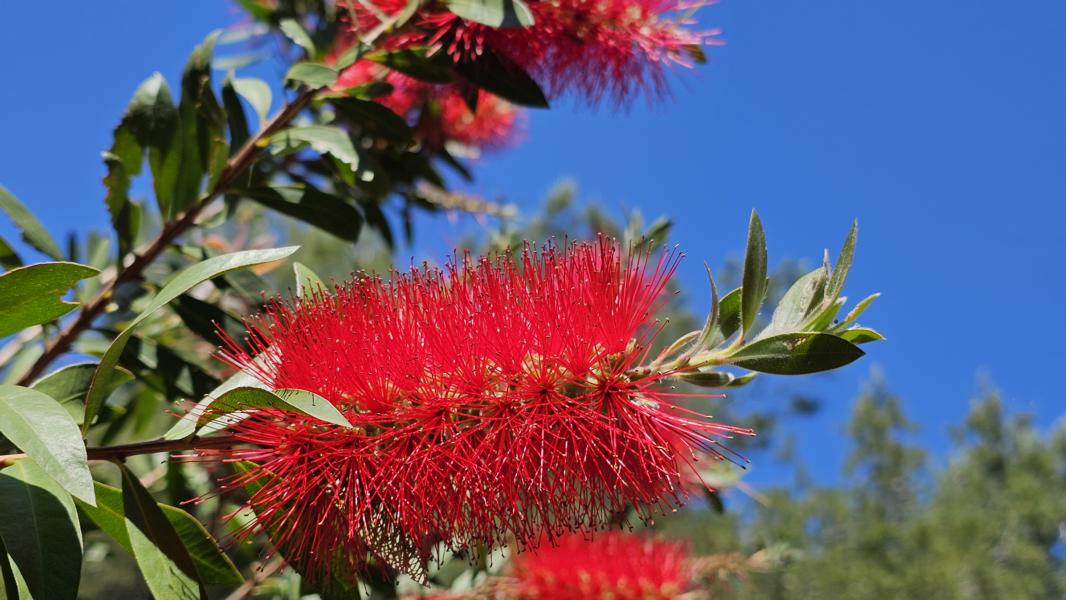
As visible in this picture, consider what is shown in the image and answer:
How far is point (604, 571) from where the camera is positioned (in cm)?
256

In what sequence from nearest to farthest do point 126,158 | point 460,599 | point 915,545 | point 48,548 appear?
point 48,548, point 126,158, point 460,599, point 915,545

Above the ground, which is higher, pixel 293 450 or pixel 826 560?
pixel 293 450

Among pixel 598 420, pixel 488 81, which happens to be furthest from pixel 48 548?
pixel 488 81

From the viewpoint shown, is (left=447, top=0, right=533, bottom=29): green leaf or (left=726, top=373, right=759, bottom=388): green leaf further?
(left=447, top=0, right=533, bottom=29): green leaf

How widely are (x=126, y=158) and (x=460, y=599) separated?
1370 millimetres

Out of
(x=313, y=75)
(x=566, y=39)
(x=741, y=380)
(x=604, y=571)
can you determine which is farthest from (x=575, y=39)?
(x=604, y=571)

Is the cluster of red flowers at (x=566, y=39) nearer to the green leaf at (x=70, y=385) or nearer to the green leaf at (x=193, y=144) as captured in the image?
the green leaf at (x=193, y=144)

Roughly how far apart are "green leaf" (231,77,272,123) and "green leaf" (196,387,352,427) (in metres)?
1.02

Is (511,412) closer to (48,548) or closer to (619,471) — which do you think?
(619,471)

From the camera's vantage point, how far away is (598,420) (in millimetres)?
1122

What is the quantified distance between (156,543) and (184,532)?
0.09 m

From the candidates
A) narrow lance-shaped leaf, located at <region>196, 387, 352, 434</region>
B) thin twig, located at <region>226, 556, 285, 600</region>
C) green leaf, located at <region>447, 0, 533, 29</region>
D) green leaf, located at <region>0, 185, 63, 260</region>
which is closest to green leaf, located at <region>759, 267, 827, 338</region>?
narrow lance-shaped leaf, located at <region>196, 387, 352, 434</region>

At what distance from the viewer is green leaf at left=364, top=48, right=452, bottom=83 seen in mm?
1845

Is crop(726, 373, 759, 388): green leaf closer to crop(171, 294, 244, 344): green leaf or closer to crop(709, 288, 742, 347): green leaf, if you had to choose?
crop(709, 288, 742, 347): green leaf
